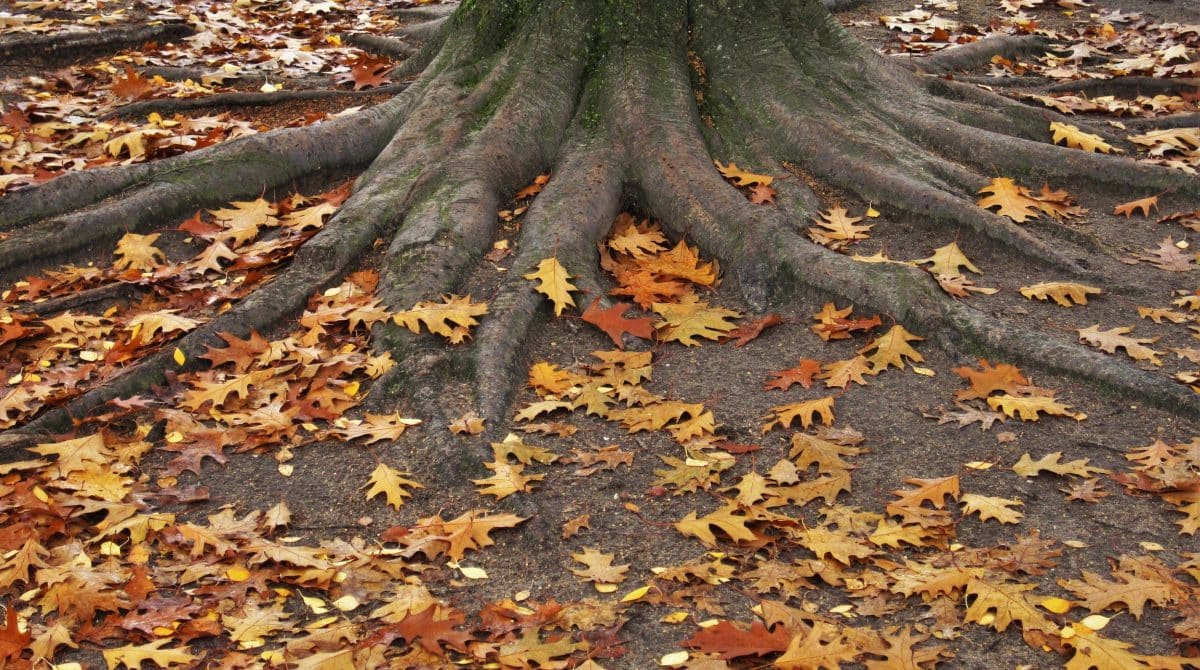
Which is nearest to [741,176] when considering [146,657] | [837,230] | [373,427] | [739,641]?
[837,230]

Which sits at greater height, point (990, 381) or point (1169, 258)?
point (1169, 258)

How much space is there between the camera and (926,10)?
411 inches

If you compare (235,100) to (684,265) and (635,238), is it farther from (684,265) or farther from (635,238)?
(684,265)

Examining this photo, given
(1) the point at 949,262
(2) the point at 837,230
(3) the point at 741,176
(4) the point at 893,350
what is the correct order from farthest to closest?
(3) the point at 741,176
(2) the point at 837,230
(1) the point at 949,262
(4) the point at 893,350

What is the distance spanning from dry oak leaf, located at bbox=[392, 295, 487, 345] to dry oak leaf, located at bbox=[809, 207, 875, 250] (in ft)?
5.98

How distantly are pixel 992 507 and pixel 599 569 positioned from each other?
4.56ft

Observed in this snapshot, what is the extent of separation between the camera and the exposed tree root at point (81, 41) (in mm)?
8750

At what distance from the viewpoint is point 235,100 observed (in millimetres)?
7457

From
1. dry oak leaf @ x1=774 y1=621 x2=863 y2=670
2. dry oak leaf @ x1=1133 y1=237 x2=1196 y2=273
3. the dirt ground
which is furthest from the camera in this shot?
dry oak leaf @ x1=1133 y1=237 x2=1196 y2=273

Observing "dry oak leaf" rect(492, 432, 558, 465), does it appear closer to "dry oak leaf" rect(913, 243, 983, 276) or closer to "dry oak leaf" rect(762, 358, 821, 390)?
"dry oak leaf" rect(762, 358, 821, 390)

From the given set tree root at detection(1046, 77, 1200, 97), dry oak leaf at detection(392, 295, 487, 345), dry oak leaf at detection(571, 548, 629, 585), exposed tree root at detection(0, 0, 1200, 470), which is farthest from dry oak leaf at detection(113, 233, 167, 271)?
tree root at detection(1046, 77, 1200, 97)

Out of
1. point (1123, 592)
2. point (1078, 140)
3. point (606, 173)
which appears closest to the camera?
point (1123, 592)

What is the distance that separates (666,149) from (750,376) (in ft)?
5.42

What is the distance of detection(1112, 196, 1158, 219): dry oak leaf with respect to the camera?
233 inches
